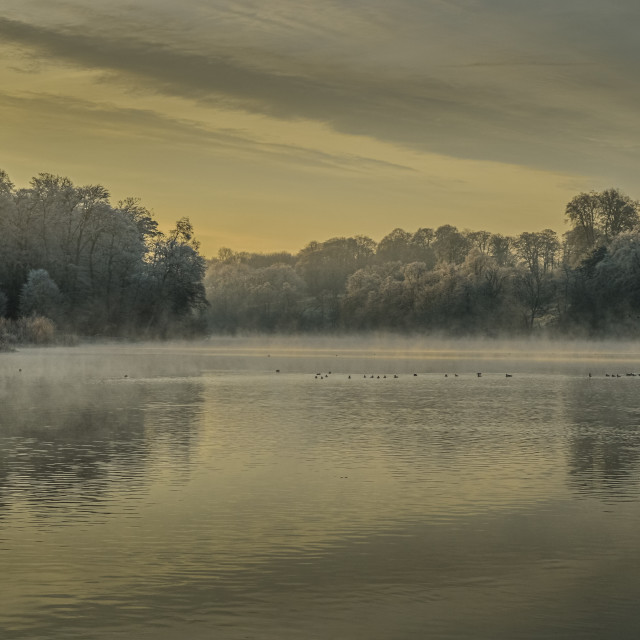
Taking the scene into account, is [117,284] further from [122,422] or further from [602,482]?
[602,482]

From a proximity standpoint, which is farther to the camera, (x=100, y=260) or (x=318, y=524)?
(x=100, y=260)

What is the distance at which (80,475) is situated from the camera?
20.5 metres

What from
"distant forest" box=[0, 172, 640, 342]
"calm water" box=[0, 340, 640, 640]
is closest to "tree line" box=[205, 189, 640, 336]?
"distant forest" box=[0, 172, 640, 342]

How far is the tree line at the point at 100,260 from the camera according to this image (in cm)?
12344

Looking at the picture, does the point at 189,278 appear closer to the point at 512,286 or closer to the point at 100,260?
the point at 100,260

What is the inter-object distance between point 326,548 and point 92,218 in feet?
384

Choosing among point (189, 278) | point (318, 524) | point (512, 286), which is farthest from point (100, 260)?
point (318, 524)

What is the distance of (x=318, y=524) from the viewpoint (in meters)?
15.9

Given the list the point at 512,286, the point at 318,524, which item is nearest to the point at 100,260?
the point at 512,286

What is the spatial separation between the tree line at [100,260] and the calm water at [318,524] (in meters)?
90.8

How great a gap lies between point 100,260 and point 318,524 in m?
118

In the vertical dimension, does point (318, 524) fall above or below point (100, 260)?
below

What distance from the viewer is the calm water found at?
1120cm

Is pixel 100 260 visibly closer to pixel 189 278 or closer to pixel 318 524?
pixel 189 278
